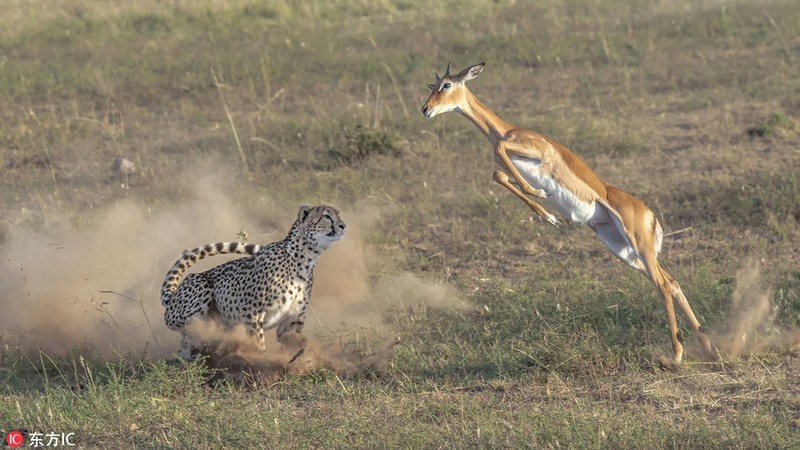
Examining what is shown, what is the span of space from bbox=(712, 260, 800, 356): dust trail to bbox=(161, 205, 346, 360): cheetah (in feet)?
7.00

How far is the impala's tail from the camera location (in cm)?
698

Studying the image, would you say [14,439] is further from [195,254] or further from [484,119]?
[484,119]

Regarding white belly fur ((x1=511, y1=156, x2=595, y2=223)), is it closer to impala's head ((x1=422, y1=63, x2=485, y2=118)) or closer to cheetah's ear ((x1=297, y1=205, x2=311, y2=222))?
impala's head ((x1=422, y1=63, x2=485, y2=118))

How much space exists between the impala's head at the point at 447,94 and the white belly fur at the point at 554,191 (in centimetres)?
42

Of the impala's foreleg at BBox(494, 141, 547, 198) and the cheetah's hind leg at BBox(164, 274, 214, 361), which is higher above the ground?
the impala's foreleg at BBox(494, 141, 547, 198)

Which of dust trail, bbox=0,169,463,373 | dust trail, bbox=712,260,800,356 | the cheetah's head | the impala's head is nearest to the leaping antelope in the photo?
the impala's head

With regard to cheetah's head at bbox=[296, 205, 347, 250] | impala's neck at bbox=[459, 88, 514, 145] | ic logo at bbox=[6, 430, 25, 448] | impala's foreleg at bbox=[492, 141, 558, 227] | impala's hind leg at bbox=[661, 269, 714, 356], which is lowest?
impala's hind leg at bbox=[661, 269, 714, 356]

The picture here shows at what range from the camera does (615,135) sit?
1077cm

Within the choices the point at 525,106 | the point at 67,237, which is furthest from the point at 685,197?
the point at 67,237

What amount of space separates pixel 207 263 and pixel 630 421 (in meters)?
3.81

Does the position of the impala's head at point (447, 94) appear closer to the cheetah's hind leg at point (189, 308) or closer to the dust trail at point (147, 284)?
the dust trail at point (147, 284)

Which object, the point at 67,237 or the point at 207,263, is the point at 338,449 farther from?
the point at 67,237

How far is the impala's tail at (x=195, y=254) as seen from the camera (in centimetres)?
698

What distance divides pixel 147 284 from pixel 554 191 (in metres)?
3.17
